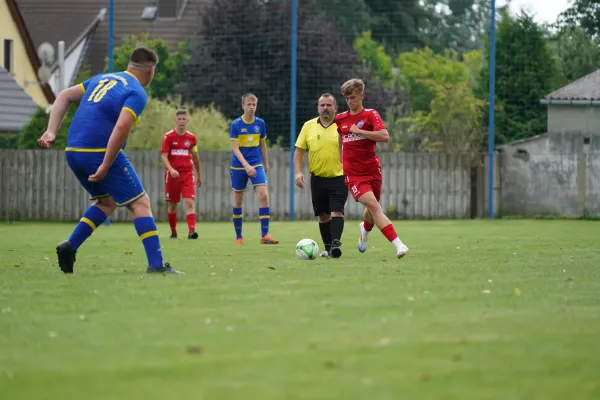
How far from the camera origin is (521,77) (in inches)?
1166

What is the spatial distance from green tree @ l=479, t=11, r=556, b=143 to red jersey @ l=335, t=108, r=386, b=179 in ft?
52.4

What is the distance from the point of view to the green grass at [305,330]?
4.83 m

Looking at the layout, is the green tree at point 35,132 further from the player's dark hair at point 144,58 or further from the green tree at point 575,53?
the player's dark hair at point 144,58

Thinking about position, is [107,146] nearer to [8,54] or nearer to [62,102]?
[62,102]

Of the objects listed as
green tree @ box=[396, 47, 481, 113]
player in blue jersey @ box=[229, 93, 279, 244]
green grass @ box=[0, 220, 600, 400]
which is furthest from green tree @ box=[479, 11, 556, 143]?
green tree @ box=[396, 47, 481, 113]

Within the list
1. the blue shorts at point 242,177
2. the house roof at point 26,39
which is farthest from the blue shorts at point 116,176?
the house roof at point 26,39

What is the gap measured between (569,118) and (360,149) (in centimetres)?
1766

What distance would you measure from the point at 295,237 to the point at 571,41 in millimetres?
22231

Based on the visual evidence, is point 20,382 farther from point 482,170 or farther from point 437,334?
point 482,170

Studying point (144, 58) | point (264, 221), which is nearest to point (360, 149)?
point (144, 58)

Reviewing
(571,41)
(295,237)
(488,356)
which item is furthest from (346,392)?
(571,41)

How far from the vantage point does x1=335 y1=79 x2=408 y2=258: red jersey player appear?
12680 millimetres

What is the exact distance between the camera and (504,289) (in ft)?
28.1

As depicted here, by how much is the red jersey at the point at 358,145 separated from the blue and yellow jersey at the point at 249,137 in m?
4.73
